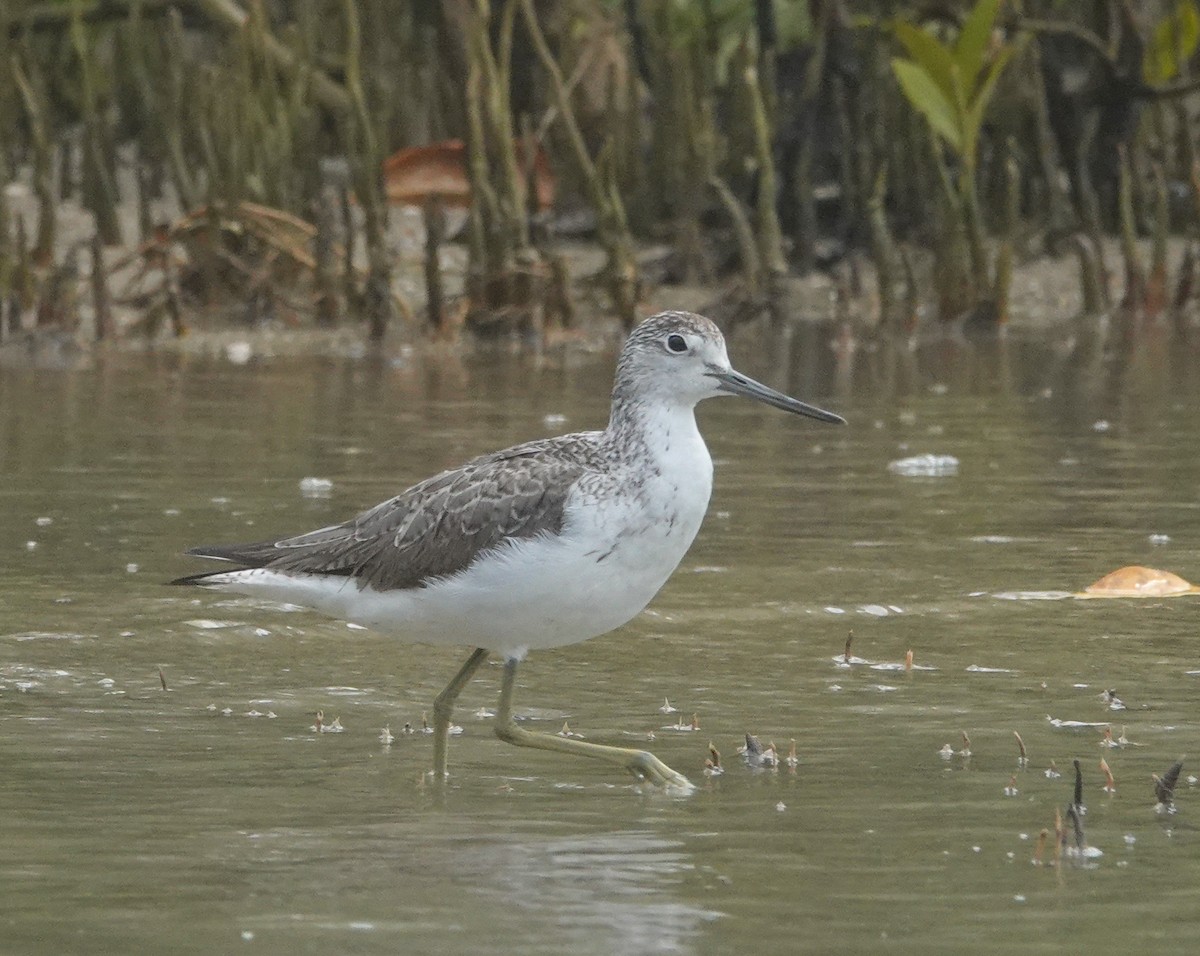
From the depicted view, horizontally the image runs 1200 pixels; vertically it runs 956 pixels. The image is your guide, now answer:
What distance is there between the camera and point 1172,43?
16859 millimetres

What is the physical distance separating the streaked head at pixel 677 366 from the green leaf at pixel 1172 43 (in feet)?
36.9

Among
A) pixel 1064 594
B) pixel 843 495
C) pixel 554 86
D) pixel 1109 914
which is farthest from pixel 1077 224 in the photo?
pixel 1109 914

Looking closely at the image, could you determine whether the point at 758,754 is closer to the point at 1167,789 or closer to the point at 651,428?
the point at 651,428

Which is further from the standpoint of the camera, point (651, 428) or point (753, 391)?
point (753, 391)

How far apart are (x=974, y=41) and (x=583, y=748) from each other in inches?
432

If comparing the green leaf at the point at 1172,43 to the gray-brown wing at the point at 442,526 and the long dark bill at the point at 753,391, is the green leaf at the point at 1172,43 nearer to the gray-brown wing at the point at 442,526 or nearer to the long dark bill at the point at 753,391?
the long dark bill at the point at 753,391

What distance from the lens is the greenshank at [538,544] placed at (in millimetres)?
5574

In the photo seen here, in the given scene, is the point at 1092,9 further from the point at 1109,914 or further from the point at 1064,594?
the point at 1109,914

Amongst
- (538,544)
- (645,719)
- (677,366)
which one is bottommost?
(645,719)

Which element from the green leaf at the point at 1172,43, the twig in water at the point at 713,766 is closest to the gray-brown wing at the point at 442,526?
the twig in water at the point at 713,766

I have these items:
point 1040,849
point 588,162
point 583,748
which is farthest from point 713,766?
point 588,162

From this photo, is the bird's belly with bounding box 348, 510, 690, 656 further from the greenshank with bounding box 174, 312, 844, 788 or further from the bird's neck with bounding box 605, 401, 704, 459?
the bird's neck with bounding box 605, 401, 704, 459

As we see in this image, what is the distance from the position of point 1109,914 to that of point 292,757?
6.81ft

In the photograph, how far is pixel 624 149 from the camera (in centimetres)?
1800
